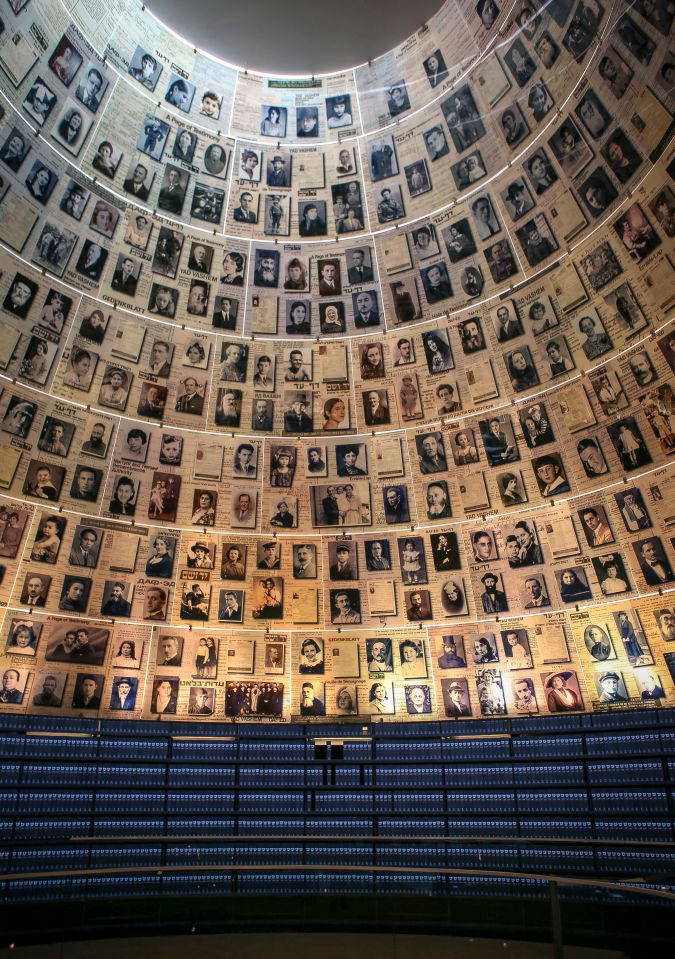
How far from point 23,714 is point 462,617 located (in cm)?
718

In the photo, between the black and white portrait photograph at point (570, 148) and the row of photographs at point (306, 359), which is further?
the row of photographs at point (306, 359)

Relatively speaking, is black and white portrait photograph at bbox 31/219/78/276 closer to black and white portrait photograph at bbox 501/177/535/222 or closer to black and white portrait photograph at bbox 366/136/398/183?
black and white portrait photograph at bbox 366/136/398/183

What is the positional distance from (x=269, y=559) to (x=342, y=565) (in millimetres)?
1322

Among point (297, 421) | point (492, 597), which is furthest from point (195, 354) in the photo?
point (492, 597)

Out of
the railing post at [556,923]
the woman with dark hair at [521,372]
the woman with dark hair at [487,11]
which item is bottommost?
the railing post at [556,923]

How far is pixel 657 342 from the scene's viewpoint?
36.2ft

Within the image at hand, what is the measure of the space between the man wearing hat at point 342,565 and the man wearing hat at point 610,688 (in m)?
4.49

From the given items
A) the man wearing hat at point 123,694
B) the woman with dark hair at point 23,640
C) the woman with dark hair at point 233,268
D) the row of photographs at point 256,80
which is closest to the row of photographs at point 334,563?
the woman with dark hair at point 23,640

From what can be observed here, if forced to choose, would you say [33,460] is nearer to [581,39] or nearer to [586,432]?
[586,432]

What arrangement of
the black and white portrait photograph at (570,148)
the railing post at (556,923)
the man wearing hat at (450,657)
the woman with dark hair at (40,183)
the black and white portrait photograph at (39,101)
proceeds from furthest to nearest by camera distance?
1. the man wearing hat at (450,657)
2. the woman with dark hair at (40,183)
3. the black and white portrait photograph at (570,148)
4. the black and white portrait photograph at (39,101)
5. the railing post at (556,923)

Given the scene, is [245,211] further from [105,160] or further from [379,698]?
[379,698]

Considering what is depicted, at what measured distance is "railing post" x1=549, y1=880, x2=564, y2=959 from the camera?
552cm

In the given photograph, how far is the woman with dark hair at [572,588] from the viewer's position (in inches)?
483

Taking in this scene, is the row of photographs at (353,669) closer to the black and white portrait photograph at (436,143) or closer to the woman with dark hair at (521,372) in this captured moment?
the woman with dark hair at (521,372)
